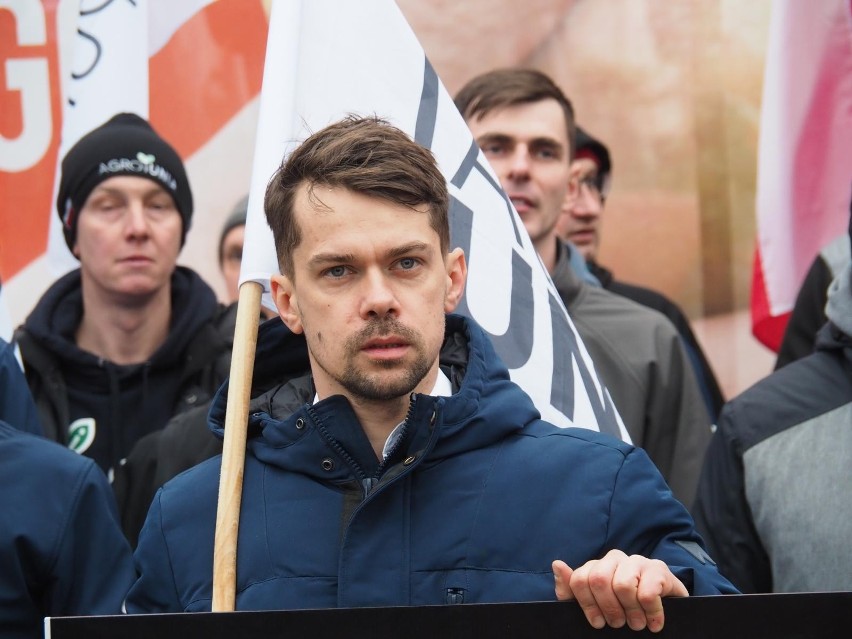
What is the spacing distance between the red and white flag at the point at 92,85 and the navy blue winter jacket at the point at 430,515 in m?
2.14

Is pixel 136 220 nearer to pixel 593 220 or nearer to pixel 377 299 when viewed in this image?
pixel 593 220

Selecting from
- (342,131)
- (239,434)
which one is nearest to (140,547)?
(239,434)

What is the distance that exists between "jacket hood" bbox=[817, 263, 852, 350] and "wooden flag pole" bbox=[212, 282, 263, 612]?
1347 mm

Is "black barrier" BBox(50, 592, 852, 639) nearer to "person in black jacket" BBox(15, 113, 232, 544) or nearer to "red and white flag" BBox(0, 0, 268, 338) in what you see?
"person in black jacket" BBox(15, 113, 232, 544)

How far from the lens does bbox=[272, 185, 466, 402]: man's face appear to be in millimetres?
2787

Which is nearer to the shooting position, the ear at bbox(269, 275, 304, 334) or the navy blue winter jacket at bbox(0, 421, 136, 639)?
the ear at bbox(269, 275, 304, 334)

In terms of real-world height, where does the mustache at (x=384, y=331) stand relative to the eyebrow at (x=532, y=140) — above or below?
below

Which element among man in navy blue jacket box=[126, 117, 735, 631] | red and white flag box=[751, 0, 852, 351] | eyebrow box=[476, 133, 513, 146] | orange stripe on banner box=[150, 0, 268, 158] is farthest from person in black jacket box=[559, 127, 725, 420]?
man in navy blue jacket box=[126, 117, 735, 631]

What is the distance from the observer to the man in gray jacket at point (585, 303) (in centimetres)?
442

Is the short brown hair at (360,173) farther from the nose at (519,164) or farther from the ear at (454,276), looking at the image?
the nose at (519,164)

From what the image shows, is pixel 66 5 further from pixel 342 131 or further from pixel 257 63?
pixel 342 131

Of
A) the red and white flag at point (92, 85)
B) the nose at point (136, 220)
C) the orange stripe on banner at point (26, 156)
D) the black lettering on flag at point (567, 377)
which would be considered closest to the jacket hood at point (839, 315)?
Result: the black lettering on flag at point (567, 377)

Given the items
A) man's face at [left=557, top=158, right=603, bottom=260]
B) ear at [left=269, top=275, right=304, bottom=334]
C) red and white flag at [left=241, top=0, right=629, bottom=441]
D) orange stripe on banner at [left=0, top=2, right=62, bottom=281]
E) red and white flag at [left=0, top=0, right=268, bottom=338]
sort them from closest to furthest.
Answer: ear at [left=269, top=275, right=304, bottom=334]
red and white flag at [left=241, top=0, right=629, bottom=441]
red and white flag at [left=0, top=0, right=268, bottom=338]
orange stripe on banner at [left=0, top=2, right=62, bottom=281]
man's face at [left=557, top=158, right=603, bottom=260]

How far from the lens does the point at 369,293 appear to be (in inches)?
110
